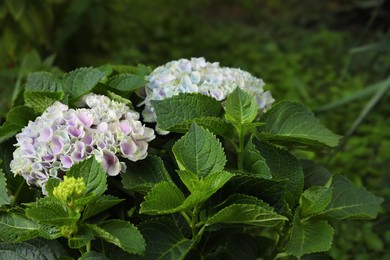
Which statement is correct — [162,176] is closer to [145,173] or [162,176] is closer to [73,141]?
[145,173]

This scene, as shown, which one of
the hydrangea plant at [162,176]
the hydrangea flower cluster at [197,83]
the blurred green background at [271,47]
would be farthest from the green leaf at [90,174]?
the blurred green background at [271,47]

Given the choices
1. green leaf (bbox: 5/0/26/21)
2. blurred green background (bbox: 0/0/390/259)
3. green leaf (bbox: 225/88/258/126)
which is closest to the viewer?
green leaf (bbox: 225/88/258/126)

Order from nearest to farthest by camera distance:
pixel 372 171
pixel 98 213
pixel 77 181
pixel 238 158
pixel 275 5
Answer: pixel 77 181, pixel 98 213, pixel 238 158, pixel 372 171, pixel 275 5

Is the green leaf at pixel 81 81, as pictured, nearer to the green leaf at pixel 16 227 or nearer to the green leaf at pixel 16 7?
the green leaf at pixel 16 227

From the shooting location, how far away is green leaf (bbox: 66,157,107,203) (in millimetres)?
941

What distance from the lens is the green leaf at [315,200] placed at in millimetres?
1021

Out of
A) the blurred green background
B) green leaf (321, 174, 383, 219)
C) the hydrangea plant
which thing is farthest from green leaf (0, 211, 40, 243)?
the blurred green background

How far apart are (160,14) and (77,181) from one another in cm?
372

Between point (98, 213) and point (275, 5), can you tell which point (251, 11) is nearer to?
point (275, 5)

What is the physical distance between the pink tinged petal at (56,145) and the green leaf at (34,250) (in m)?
0.14

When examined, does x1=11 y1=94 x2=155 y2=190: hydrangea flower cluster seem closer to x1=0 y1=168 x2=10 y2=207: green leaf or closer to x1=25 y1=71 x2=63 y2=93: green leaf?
x1=0 y1=168 x2=10 y2=207: green leaf

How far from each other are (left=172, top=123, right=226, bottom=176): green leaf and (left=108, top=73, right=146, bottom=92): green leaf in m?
0.20

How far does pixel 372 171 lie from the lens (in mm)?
2811

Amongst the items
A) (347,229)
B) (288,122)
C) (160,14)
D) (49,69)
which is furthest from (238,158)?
(160,14)
